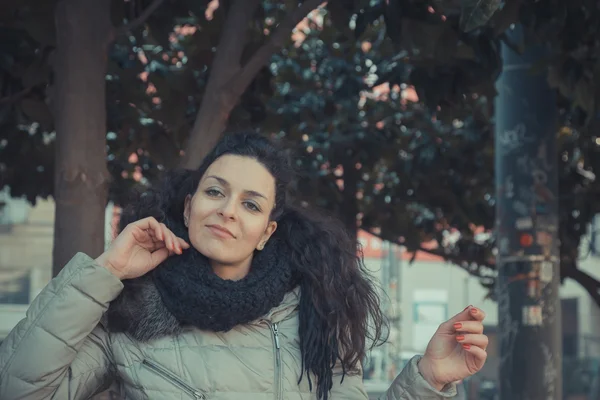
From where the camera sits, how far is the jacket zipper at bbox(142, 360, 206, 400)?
10.7ft

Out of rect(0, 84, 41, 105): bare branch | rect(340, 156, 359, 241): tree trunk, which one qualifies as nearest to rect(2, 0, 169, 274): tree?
rect(0, 84, 41, 105): bare branch

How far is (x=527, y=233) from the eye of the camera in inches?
262

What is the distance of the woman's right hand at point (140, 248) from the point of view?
3312 mm

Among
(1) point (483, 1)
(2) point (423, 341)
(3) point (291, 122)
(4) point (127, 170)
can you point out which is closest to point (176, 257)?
(1) point (483, 1)

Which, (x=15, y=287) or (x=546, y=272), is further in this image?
(x=15, y=287)

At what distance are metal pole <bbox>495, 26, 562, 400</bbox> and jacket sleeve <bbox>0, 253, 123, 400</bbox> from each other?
382 centimetres

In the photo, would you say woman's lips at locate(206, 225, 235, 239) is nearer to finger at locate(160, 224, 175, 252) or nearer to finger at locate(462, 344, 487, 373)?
finger at locate(160, 224, 175, 252)

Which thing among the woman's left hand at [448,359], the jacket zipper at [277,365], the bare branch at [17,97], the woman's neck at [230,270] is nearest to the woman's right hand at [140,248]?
the woman's neck at [230,270]

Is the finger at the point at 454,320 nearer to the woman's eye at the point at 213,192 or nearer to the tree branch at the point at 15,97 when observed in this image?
the woman's eye at the point at 213,192

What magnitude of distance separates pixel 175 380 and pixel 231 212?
54cm

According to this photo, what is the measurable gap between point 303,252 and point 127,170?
19.8ft

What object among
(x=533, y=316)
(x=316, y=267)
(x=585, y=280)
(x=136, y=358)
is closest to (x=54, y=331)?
(x=136, y=358)

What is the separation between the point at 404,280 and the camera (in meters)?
39.9

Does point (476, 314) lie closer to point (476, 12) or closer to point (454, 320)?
point (454, 320)
